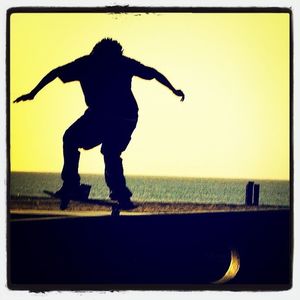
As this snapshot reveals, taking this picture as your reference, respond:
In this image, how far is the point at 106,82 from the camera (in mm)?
1874

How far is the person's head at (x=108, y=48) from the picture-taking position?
1864 millimetres

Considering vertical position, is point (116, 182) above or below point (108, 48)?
below

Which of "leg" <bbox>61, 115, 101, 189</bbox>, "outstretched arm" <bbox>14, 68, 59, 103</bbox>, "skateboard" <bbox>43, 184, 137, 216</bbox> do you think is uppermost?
"outstretched arm" <bbox>14, 68, 59, 103</bbox>

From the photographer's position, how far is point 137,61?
186 centimetres

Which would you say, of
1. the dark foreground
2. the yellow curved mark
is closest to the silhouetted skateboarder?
the dark foreground

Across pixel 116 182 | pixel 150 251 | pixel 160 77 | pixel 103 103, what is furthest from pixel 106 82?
pixel 150 251

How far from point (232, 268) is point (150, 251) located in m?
0.26

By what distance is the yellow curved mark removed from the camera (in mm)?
1838

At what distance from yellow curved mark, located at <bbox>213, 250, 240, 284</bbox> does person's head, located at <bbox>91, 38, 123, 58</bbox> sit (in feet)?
2.34

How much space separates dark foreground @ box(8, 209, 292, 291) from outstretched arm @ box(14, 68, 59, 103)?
0.37m

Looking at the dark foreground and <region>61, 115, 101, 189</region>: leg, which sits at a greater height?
Result: <region>61, 115, 101, 189</region>: leg

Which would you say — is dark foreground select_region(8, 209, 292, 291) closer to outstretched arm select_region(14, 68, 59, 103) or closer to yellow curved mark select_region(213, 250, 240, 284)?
yellow curved mark select_region(213, 250, 240, 284)

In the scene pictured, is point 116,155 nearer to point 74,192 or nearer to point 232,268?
point 74,192

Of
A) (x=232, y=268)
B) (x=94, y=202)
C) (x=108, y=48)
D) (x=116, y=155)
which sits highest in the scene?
(x=108, y=48)
